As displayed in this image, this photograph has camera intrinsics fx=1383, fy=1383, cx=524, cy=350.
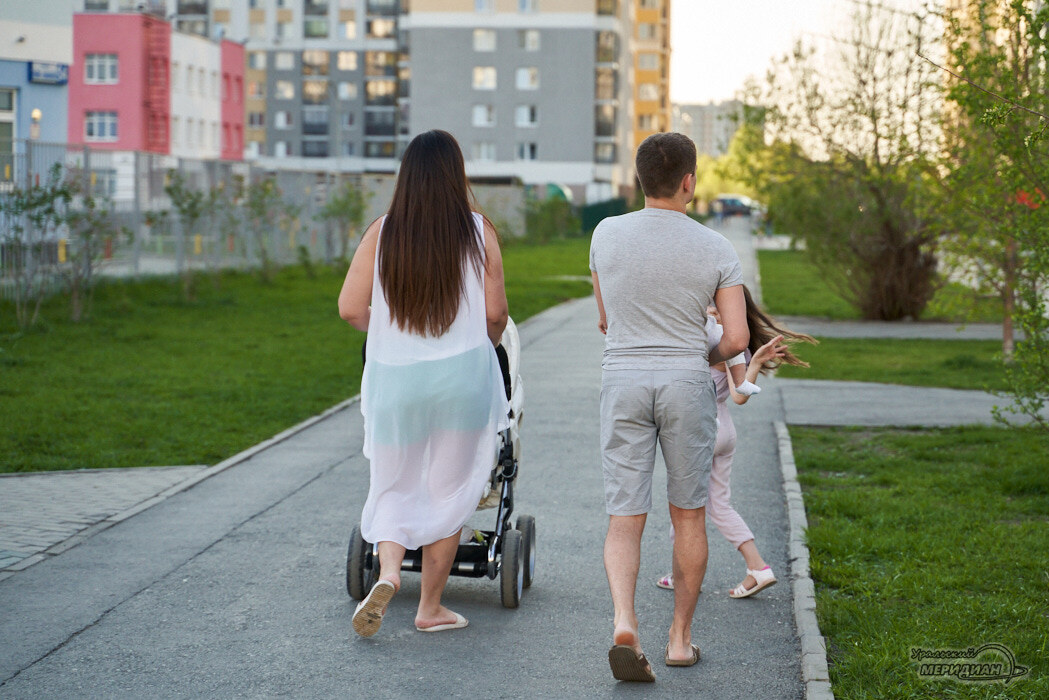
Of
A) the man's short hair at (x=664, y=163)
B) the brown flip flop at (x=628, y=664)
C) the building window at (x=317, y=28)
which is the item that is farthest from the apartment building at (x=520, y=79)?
the brown flip flop at (x=628, y=664)

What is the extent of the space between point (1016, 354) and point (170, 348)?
11.0m

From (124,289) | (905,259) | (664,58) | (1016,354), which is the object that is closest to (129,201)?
(124,289)

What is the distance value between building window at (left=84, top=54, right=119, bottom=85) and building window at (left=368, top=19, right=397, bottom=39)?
52.4 m

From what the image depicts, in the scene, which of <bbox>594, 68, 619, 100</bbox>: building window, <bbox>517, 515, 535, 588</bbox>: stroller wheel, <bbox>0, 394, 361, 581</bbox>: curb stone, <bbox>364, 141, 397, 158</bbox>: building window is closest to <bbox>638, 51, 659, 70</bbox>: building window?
<bbox>364, 141, 397, 158</bbox>: building window

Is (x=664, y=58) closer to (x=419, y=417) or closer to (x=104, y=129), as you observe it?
(x=104, y=129)

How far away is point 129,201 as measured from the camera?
24391mm

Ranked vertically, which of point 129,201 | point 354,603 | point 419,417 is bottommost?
point 354,603

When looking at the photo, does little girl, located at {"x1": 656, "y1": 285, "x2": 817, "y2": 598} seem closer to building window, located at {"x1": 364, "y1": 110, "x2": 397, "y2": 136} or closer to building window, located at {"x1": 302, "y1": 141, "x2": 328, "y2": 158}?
building window, located at {"x1": 364, "y1": 110, "x2": 397, "y2": 136}

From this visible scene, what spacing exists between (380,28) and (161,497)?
4512 inches

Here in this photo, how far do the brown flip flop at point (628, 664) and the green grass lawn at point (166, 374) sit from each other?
5.44m

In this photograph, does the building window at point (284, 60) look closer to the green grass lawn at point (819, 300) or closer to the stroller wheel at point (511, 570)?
the green grass lawn at point (819, 300)

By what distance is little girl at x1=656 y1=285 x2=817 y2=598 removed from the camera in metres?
5.20

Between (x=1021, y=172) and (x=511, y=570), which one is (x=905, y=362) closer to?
(x=1021, y=172)

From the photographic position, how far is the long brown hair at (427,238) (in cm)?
518
